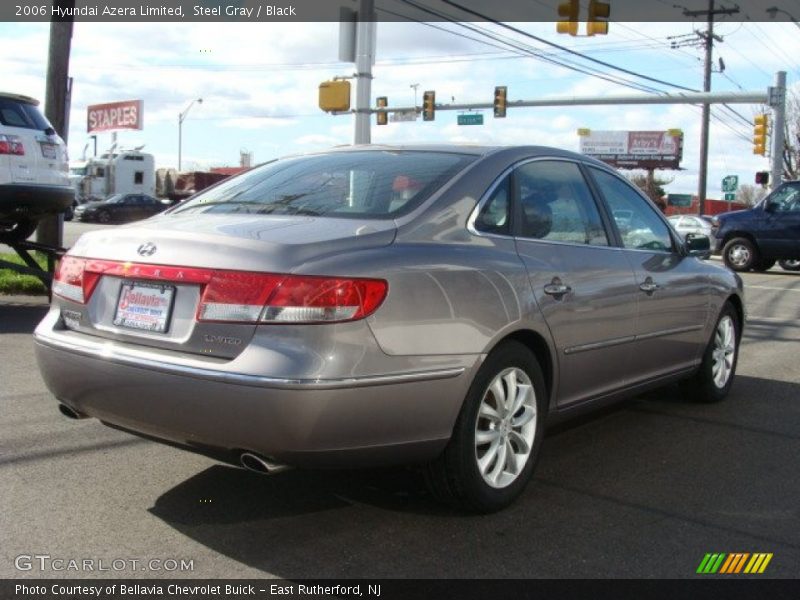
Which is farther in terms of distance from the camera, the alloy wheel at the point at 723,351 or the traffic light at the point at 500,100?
the traffic light at the point at 500,100

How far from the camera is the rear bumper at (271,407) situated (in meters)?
3.06

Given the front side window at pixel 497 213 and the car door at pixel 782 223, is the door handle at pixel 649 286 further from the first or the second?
the car door at pixel 782 223

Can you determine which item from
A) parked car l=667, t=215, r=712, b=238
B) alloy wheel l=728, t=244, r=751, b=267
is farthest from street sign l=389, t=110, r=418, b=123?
alloy wheel l=728, t=244, r=751, b=267

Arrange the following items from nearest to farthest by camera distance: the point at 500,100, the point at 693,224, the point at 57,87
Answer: the point at 57,87
the point at 500,100
the point at 693,224

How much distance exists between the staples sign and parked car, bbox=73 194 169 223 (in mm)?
25185

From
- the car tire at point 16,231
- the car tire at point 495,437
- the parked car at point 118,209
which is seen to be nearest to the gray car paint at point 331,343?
the car tire at point 495,437

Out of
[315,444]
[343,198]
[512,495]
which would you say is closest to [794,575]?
[512,495]

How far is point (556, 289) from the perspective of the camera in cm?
407

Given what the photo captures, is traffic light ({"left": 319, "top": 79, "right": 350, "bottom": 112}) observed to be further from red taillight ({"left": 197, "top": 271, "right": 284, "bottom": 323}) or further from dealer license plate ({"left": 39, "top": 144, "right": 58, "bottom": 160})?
red taillight ({"left": 197, "top": 271, "right": 284, "bottom": 323})

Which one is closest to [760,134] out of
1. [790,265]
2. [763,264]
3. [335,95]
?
[790,265]

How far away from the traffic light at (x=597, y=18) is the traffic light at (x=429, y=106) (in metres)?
12.3

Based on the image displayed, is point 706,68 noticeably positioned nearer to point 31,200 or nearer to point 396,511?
point 31,200

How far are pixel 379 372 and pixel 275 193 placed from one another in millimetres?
1303

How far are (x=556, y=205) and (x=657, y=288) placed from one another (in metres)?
1.00
